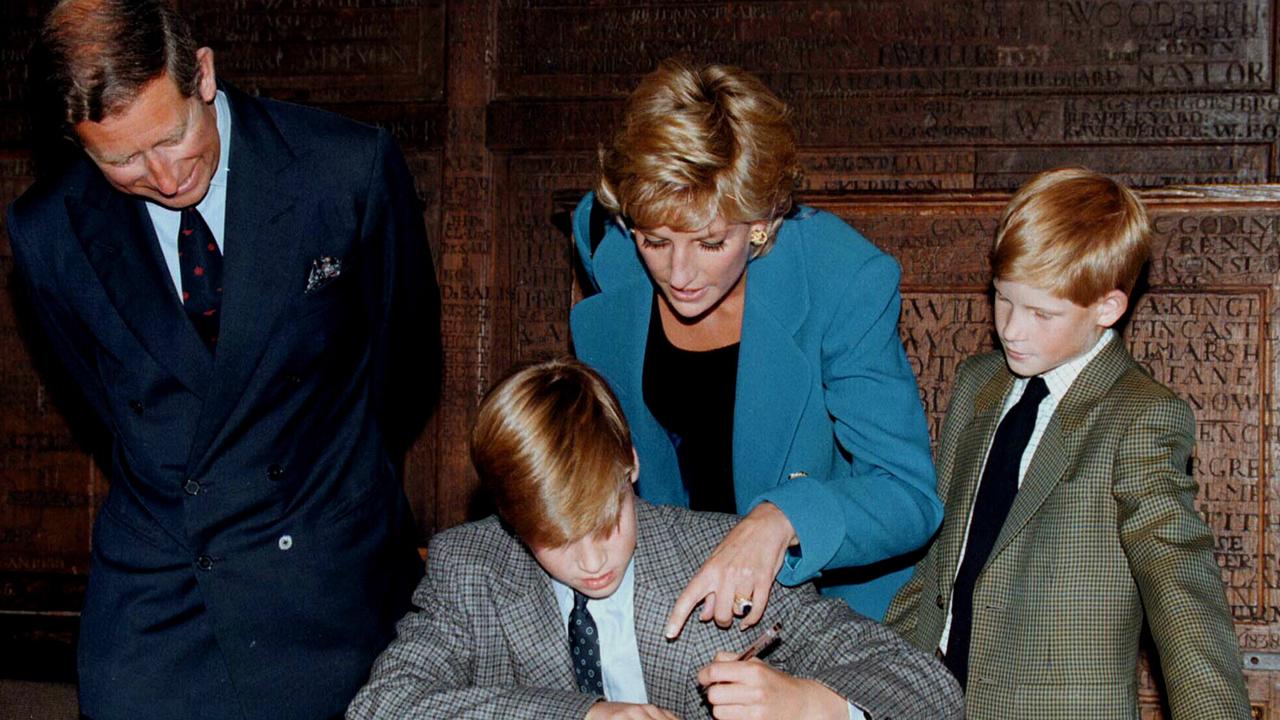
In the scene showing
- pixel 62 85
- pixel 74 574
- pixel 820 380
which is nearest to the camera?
pixel 62 85

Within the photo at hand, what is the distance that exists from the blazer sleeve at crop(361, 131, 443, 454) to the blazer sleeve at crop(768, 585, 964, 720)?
1021mm

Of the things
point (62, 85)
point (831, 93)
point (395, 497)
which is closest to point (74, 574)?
point (395, 497)

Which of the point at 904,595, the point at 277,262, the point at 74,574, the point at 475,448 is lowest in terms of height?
the point at 74,574

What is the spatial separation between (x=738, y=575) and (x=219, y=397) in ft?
3.28

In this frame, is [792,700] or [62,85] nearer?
[792,700]

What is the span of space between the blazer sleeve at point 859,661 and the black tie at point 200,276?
117 centimetres

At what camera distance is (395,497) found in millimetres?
2551

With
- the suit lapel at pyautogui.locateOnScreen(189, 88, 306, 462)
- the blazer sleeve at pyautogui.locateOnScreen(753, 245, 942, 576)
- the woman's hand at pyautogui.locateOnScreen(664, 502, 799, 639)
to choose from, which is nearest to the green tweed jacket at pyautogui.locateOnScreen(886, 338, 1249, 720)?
the blazer sleeve at pyautogui.locateOnScreen(753, 245, 942, 576)

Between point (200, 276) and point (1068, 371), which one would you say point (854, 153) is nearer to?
point (1068, 371)

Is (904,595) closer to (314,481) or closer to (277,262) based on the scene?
(314,481)

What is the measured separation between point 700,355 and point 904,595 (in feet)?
2.49

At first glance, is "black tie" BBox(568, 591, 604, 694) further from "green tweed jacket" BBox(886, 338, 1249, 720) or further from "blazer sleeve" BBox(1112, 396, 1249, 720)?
"blazer sleeve" BBox(1112, 396, 1249, 720)

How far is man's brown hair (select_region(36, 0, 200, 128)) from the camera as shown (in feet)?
6.89

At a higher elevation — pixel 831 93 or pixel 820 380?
pixel 831 93
